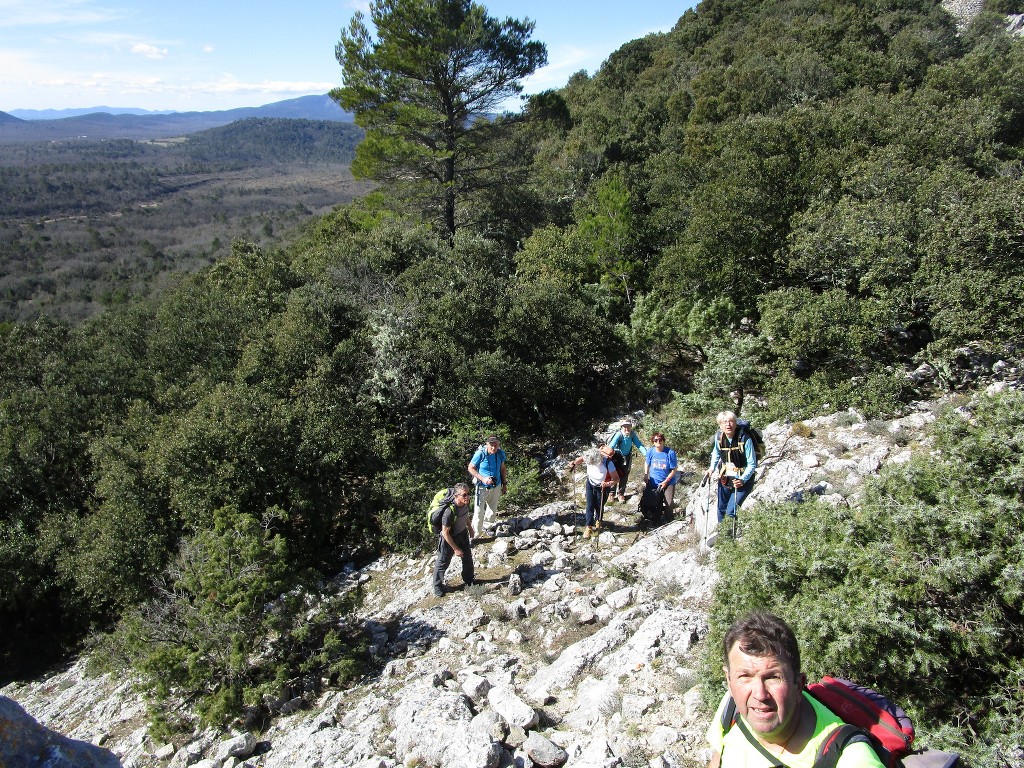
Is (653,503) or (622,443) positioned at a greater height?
(622,443)

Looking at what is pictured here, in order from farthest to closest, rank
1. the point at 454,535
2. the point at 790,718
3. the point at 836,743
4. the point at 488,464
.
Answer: the point at 488,464
the point at 454,535
the point at 790,718
the point at 836,743

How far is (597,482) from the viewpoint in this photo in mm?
8484

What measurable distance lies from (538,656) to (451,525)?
6.15 ft

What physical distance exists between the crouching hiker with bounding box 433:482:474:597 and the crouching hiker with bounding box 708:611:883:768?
503cm

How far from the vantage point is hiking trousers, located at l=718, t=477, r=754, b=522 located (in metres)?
6.78

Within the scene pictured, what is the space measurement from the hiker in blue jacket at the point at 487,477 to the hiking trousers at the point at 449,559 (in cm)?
129

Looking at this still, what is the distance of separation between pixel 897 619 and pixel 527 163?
2224 cm

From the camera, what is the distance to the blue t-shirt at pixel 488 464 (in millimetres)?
8805

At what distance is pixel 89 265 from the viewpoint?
76.2 metres

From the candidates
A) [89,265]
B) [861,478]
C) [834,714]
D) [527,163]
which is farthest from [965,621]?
[89,265]

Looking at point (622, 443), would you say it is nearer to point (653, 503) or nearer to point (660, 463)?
point (660, 463)

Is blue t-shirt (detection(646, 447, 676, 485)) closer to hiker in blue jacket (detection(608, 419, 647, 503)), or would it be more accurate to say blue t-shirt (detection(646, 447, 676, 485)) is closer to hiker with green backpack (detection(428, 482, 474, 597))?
hiker in blue jacket (detection(608, 419, 647, 503))

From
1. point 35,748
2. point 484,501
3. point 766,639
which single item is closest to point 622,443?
point 484,501

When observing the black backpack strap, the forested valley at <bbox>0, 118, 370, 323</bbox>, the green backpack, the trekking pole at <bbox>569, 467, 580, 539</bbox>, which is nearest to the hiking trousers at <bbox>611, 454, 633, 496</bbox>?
the trekking pole at <bbox>569, 467, 580, 539</bbox>
